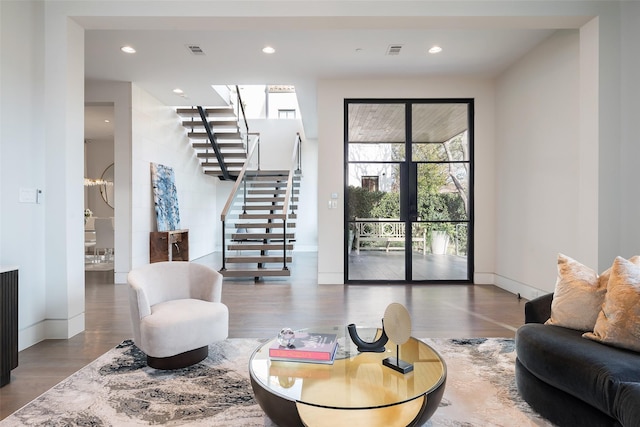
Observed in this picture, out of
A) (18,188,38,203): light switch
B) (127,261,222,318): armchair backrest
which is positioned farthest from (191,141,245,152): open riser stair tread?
(127,261,222,318): armchair backrest

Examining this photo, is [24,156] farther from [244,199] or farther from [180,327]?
[244,199]

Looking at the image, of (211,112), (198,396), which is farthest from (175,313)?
(211,112)

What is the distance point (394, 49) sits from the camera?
463 cm

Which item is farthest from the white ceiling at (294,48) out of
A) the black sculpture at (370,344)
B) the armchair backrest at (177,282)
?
the black sculpture at (370,344)

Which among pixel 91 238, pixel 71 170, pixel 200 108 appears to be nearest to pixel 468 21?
pixel 71 170

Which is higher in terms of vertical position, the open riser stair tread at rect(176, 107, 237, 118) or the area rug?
the open riser stair tread at rect(176, 107, 237, 118)

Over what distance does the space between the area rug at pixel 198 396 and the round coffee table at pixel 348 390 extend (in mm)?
334

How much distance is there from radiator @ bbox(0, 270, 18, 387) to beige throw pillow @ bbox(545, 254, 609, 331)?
11.3 feet

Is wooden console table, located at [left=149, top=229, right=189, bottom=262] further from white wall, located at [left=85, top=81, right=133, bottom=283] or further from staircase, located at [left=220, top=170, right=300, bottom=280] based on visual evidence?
staircase, located at [left=220, top=170, right=300, bottom=280]

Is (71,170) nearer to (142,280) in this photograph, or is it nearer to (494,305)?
(142,280)

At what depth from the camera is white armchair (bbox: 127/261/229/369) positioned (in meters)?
2.51

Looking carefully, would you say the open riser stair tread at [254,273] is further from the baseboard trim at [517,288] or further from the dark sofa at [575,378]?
the dark sofa at [575,378]

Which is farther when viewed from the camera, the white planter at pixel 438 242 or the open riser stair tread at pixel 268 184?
the open riser stair tread at pixel 268 184

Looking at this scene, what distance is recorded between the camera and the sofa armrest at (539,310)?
2.38 metres
